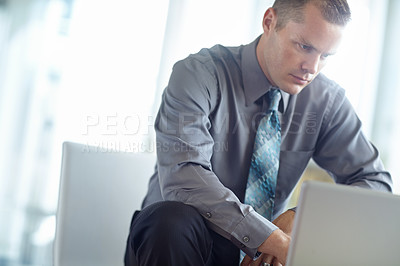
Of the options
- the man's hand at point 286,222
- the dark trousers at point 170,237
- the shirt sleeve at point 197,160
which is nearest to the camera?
the dark trousers at point 170,237

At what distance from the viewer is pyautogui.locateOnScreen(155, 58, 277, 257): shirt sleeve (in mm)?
1063

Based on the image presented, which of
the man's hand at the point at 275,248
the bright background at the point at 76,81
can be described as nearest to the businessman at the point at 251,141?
the man's hand at the point at 275,248

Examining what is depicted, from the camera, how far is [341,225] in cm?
77


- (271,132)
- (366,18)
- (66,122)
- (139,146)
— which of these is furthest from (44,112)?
(366,18)

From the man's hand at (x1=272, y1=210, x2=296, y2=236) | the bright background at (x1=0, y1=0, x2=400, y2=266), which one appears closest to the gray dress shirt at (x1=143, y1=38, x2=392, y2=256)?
the man's hand at (x1=272, y1=210, x2=296, y2=236)

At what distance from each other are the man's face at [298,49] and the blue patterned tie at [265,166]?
105 mm

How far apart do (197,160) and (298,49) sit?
0.44 meters

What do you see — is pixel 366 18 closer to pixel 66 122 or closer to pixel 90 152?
pixel 66 122

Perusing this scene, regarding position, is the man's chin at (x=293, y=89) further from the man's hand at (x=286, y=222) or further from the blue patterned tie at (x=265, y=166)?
the man's hand at (x=286, y=222)

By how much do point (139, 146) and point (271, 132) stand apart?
3.90 ft

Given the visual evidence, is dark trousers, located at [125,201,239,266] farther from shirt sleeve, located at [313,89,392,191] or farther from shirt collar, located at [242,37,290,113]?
shirt sleeve, located at [313,89,392,191]

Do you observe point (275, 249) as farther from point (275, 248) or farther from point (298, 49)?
point (298, 49)

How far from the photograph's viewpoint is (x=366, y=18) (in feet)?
8.70

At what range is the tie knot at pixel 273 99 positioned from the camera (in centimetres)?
141
